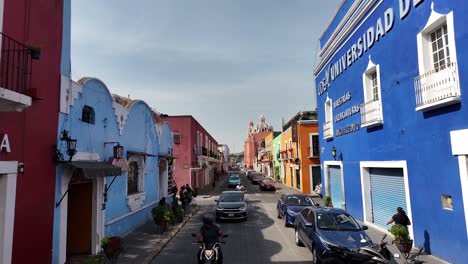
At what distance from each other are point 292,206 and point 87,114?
10349 millimetres

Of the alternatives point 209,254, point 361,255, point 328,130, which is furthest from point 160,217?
point 328,130

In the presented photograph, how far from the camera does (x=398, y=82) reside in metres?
11.9

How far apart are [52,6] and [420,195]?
1210 cm

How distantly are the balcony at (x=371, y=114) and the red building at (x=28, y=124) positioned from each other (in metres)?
11.4

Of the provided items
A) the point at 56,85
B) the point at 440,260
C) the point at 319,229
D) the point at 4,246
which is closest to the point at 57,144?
the point at 56,85

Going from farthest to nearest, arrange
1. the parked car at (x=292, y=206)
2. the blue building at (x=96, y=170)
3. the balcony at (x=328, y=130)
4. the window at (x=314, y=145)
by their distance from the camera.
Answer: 1. the window at (x=314, y=145)
2. the balcony at (x=328, y=130)
3. the parked car at (x=292, y=206)
4. the blue building at (x=96, y=170)

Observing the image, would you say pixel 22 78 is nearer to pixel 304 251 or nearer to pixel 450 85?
pixel 304 251

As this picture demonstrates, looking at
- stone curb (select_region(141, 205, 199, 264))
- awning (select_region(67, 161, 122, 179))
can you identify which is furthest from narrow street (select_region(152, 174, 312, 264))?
awning (select_region(67, 161, 122, 179))

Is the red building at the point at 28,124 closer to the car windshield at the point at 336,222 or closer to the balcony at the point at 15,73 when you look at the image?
the balcony at the point at 15,73

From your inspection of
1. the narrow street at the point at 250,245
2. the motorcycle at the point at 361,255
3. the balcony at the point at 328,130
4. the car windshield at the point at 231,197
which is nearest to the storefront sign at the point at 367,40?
the balcony at the point at 328,130

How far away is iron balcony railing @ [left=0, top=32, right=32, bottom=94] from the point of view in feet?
21.7

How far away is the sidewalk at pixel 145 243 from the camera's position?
1039 centimetres

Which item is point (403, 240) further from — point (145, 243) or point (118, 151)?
point (118, 151)

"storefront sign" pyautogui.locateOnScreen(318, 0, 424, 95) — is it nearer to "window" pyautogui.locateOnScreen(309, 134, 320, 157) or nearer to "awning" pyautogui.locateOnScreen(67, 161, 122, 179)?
"awning" pyautogui.locateOnScreen(67, 161, 122, 179)
